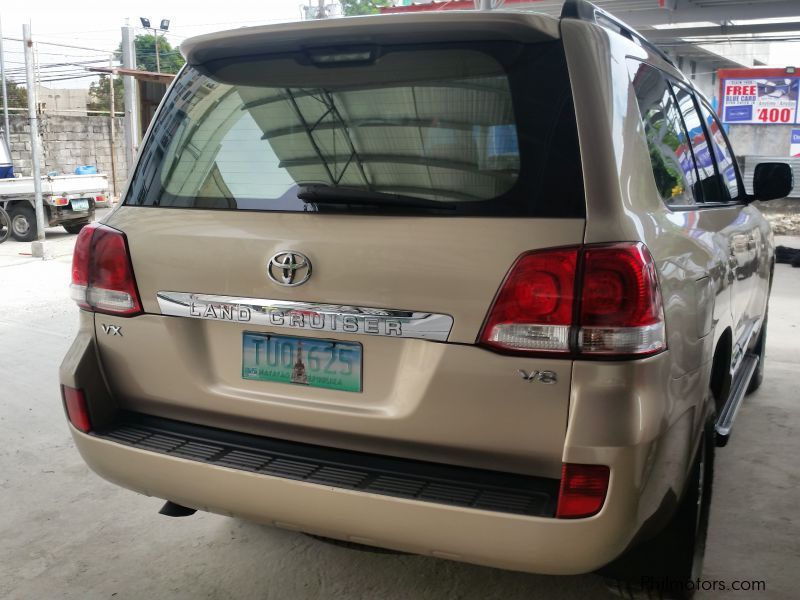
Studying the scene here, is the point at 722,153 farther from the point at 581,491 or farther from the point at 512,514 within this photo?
the point at 512,514

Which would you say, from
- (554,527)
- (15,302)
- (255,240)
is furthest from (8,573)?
(15,302)

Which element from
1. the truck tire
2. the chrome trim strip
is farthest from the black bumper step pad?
the truck tire

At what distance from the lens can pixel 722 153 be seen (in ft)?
13.0

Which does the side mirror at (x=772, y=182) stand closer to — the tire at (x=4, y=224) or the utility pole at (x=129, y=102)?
the tire at (x=4, y=224)

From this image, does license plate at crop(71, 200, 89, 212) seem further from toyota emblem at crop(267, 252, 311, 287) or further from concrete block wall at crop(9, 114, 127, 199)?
toyota emblem at crop(267, 252, 311, 287)

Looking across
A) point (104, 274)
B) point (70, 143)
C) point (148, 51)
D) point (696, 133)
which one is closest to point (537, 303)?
point (104, 274)

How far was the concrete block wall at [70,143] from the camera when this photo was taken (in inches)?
779

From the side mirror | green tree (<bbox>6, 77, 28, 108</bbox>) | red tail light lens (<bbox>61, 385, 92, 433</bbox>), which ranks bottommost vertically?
red tail light lens (<bbox>61, 385, 92, 433</bbox>)

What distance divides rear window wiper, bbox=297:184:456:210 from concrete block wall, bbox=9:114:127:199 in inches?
744

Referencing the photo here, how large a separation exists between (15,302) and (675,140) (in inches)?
282

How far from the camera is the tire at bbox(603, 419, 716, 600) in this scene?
8.16 feet

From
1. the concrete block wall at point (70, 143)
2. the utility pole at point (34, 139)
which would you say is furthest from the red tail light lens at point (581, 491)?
the concrete block wall at point (70, 143)

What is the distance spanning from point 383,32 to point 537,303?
2.66 ft

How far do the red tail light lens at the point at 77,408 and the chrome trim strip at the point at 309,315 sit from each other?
39cm
